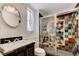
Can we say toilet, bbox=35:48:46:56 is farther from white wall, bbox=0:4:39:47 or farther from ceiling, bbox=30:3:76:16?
ceiling, bbox=30:3:76:16

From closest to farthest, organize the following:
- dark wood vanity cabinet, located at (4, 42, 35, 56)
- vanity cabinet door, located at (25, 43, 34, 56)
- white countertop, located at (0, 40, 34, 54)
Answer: white countertop, located at (0, 40, 34, 54)
dark wood vanity cabinet, located at (4, 42, 35, 56)
vanity cabinet door, located at (25, 43, 34, 56)

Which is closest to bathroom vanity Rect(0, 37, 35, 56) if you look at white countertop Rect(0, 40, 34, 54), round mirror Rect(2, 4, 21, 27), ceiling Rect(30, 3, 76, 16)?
white countertop Rect(0, 40, 34, 54)

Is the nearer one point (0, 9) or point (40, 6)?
point (0, 9)

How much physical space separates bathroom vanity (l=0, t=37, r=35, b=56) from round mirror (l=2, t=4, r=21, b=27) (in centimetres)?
19

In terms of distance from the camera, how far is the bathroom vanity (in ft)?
3.55

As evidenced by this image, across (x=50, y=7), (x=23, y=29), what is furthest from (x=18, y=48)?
(x=50, y=7)

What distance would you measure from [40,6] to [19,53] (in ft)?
2.04

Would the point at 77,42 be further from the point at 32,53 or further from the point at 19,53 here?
the point at 19,53

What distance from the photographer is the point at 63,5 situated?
1260mm

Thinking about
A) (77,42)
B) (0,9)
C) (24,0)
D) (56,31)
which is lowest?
(77,42)

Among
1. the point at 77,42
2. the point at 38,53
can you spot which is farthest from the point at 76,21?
the point at 38,53

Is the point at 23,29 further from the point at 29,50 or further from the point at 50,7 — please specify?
the point at 50,7

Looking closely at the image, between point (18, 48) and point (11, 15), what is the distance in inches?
15.7

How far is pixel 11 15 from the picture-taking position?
4.09ft
